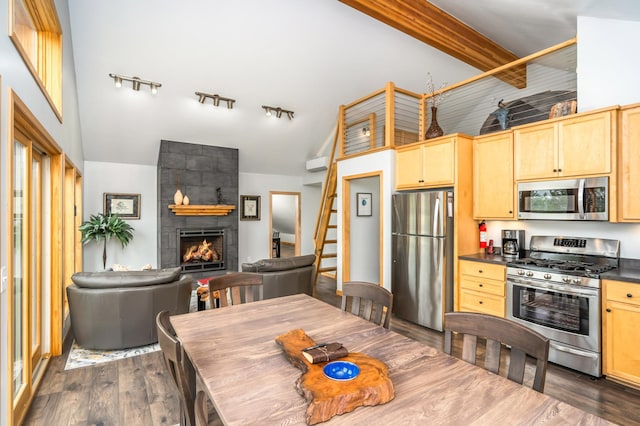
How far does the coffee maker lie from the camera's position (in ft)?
11.6

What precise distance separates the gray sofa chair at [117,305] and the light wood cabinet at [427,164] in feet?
10.0

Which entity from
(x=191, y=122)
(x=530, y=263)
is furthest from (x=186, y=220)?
(x=530, y=263)

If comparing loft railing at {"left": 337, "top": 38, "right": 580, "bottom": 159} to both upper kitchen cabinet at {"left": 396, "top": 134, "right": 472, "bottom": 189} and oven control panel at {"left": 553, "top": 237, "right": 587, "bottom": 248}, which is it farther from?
oven control panel at {"left": 553, "top": 237, "right": 587, "bottom": 248}

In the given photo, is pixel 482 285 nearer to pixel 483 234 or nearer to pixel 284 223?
pixel 483 234

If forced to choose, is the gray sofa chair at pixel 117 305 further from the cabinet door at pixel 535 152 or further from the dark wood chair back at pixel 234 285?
the cabinet door at pixel 535 152

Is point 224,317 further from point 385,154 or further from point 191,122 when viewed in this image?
point 191,122

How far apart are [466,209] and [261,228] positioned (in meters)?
5.08

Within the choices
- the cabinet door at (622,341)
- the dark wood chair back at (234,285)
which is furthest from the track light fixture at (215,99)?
the cabinet door at (622,341)

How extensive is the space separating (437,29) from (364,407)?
4368mm

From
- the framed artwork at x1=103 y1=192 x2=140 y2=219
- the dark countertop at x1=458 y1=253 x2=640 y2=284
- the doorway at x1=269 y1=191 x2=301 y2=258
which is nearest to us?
the dark countertop at x1=458 y1=253 x2=640 y2=284

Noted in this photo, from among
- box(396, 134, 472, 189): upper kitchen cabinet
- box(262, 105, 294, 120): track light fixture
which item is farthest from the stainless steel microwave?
box(262, 105, 294, 120): track light fixture

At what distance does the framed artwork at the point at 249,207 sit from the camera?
297 inches

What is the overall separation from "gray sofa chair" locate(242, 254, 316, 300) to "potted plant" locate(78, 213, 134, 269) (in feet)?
10.2

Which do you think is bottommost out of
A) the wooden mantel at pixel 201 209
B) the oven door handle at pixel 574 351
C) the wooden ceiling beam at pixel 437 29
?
the oven door handle at pixel 574 351
